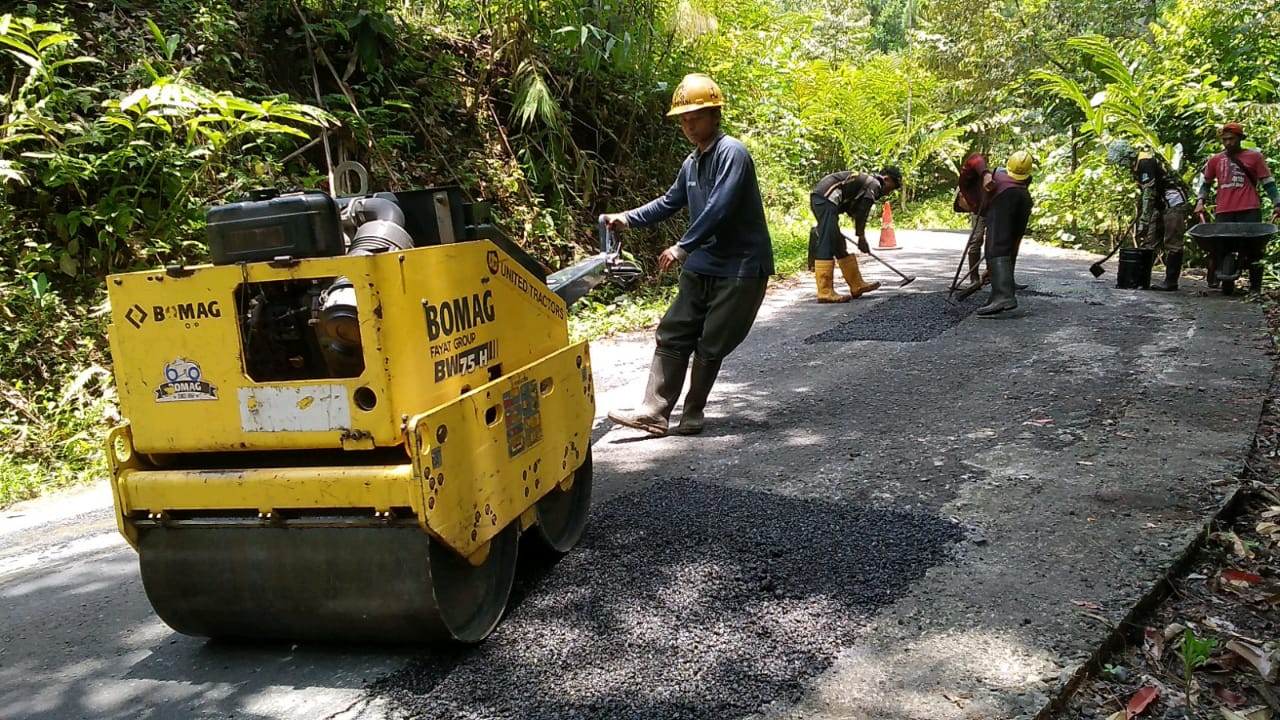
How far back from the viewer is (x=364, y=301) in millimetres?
2461

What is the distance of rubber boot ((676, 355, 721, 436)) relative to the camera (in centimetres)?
518

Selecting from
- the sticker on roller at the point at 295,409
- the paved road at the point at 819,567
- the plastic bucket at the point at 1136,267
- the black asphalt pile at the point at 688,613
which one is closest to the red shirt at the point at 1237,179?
the plastic bucket at the point at 1136,267

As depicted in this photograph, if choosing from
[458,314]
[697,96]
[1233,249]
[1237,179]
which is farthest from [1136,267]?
[458,314]

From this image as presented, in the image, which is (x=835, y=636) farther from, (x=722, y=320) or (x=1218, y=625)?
(x=722, y=320)

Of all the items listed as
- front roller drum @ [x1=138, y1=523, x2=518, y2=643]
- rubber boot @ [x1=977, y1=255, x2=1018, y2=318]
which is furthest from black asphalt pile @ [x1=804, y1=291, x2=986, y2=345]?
front roller drum @ [x1=138, y1=523, x2=518, y2=643]

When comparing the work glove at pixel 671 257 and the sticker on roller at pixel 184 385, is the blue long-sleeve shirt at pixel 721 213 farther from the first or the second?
the sticker on roller at pixel 184 385

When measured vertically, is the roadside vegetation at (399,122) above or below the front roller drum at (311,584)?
above

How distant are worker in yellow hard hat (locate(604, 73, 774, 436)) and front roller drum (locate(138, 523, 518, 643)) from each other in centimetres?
246

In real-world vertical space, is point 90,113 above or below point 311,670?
above

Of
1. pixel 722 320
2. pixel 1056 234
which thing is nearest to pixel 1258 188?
pixel 1056 234

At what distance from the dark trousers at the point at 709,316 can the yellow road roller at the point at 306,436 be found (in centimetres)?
234

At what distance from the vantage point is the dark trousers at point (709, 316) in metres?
5.01

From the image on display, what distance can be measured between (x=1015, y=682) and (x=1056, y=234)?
48.2 feet

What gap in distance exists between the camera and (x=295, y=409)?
102 inches
